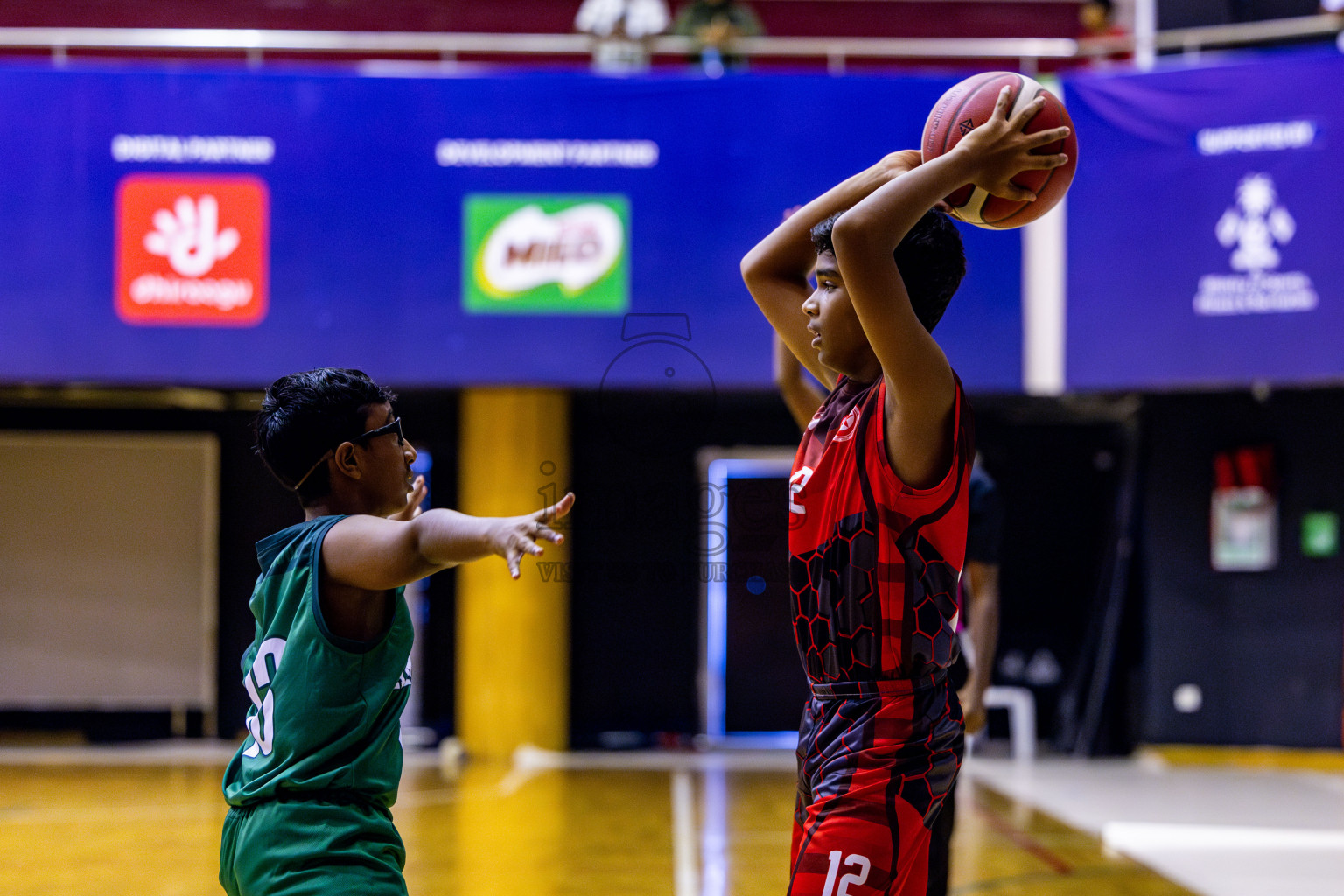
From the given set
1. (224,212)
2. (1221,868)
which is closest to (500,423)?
(224,212)

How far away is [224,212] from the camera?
7.84 meters

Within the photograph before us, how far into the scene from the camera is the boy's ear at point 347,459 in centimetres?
194

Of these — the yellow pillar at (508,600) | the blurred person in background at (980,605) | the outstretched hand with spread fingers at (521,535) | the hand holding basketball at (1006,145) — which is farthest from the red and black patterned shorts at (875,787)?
the yellow pillar at (508,600)

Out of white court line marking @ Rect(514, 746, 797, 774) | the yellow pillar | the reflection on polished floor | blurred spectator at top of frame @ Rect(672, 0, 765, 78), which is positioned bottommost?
white court line marking @ Rect(514, 746, 797, 774)

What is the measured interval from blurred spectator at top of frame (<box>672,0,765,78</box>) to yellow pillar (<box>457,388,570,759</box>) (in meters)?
2.50

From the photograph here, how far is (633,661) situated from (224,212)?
4278 mm

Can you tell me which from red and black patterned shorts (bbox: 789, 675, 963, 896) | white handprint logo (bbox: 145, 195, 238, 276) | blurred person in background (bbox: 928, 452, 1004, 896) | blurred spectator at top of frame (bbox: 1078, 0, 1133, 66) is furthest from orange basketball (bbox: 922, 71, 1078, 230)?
blurred spectator at top of frame (bbox: 1078, 0, 1133, 66)

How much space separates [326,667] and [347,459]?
329 millimetres

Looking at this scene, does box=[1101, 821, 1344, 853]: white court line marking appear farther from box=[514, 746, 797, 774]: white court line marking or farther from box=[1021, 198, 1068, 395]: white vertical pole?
box=[1021, 198, 1068, 395]: white vertical pole

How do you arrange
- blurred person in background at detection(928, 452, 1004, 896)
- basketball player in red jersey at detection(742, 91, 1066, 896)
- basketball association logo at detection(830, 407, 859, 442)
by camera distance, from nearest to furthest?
basketball player in red jersey at detection(742, 91, 1066, 896) → basketball association logo at detection(830, 407, 859, 442) → blurred person in background at detection(928, 452, 1004, 896)

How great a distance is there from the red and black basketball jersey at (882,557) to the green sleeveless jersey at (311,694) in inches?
26.5

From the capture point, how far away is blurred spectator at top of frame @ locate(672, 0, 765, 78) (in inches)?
325

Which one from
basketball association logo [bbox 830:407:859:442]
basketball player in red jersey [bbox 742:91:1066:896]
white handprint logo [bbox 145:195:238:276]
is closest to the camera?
basketball player in red jersey [bbox 742:91:1066:896]

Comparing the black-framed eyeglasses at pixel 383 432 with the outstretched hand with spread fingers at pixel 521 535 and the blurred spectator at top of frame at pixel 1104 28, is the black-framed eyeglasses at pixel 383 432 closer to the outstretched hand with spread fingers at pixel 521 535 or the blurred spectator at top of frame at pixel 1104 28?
the outstretched hand with spread fingers at pixel 521 535
